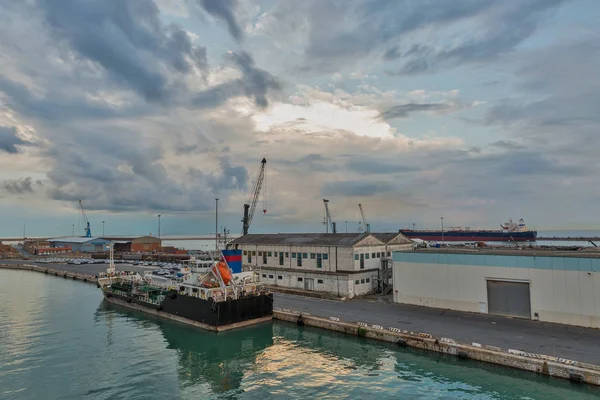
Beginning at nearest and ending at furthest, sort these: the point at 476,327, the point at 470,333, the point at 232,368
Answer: the point at 232,368 → the point at 470,333 → the point at 476,327

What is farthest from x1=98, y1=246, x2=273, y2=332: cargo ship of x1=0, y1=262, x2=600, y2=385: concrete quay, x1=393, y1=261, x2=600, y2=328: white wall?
x1=393, y1=261, x2=600, y2=328: white wall

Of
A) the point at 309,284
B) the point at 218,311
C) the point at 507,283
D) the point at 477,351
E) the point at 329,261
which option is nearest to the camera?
the point at 477,351

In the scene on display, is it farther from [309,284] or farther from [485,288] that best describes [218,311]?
[485,288]

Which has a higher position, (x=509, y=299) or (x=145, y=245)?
(x=145, y=245)

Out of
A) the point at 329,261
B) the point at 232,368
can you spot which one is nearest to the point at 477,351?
the point at 232,368

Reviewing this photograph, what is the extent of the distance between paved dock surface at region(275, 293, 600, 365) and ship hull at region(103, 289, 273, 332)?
4.40 metres

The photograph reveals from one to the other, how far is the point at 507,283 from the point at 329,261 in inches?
939

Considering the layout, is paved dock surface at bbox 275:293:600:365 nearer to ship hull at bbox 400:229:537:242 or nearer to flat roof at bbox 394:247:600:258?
flat roof at bbox 394:247:600:258

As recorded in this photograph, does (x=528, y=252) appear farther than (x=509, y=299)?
Yes

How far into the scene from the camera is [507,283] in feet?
123

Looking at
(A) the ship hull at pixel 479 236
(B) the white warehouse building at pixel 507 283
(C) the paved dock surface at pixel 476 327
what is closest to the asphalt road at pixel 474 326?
(C) the paved dock surface at pixel 476 327

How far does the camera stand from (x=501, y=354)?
87.0 ft

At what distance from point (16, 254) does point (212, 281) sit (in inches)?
6195

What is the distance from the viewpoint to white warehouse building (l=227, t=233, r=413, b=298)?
51.7 m
